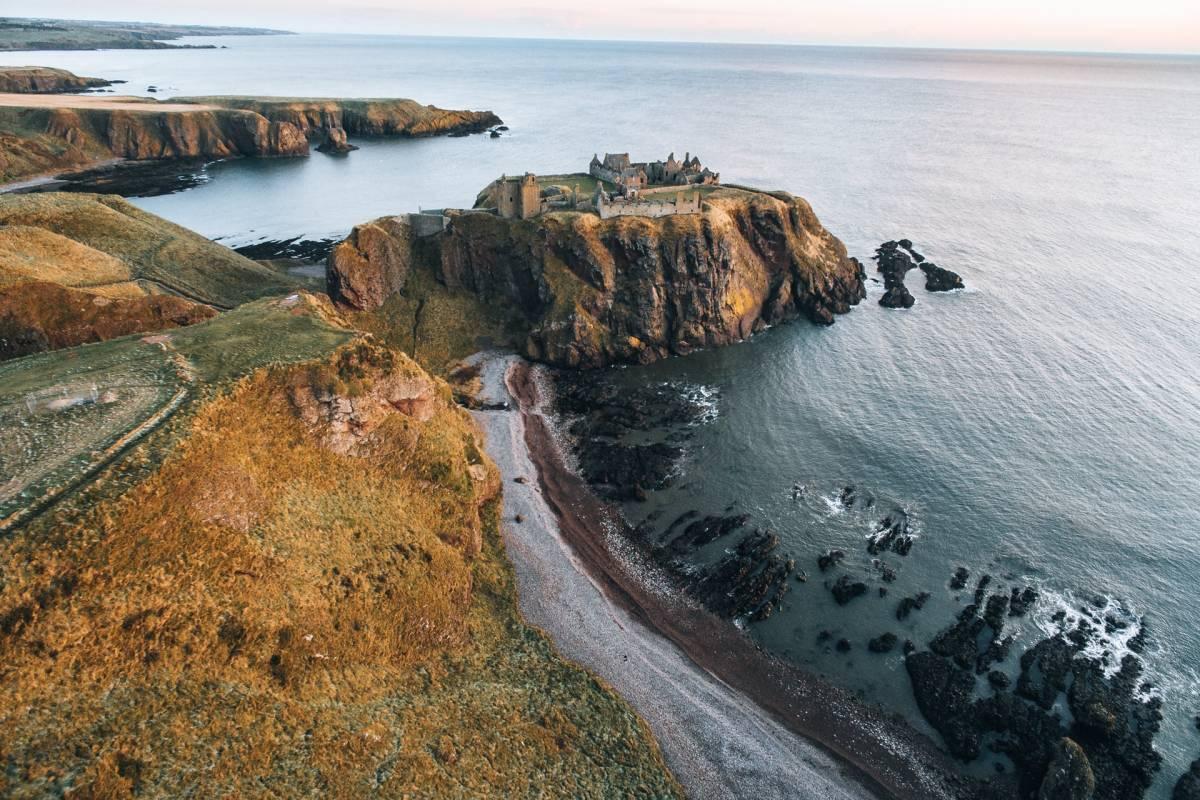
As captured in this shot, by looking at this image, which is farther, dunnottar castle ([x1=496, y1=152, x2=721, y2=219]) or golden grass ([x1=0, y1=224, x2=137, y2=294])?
dunnottar castle ([x1=496, y1=152, x2=721, y2=219])

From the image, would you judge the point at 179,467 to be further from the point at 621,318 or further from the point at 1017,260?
the point at 1017,260

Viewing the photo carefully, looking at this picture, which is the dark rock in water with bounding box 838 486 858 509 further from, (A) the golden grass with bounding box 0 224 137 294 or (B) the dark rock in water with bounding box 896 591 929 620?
(A) the golden grass with bounding box 0 224 137 294

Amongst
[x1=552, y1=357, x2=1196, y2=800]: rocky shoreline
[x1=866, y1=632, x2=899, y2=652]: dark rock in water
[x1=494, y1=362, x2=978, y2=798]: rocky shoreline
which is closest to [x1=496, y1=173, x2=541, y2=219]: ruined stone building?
[x1=552, y1=357, x2=1196, y2=800]: rocky shoreline

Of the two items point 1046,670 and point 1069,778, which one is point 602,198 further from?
point 1069,778

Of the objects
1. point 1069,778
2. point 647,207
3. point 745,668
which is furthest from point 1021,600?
point 647,207

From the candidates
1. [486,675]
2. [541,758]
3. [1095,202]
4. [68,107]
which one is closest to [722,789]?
[541,758]

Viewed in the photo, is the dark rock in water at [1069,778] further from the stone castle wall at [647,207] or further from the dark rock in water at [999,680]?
the stone castle wall at [647,207]

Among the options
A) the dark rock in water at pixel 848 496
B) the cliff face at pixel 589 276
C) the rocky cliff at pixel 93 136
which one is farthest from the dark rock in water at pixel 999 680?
the rocky cliff at pixel 93 136
